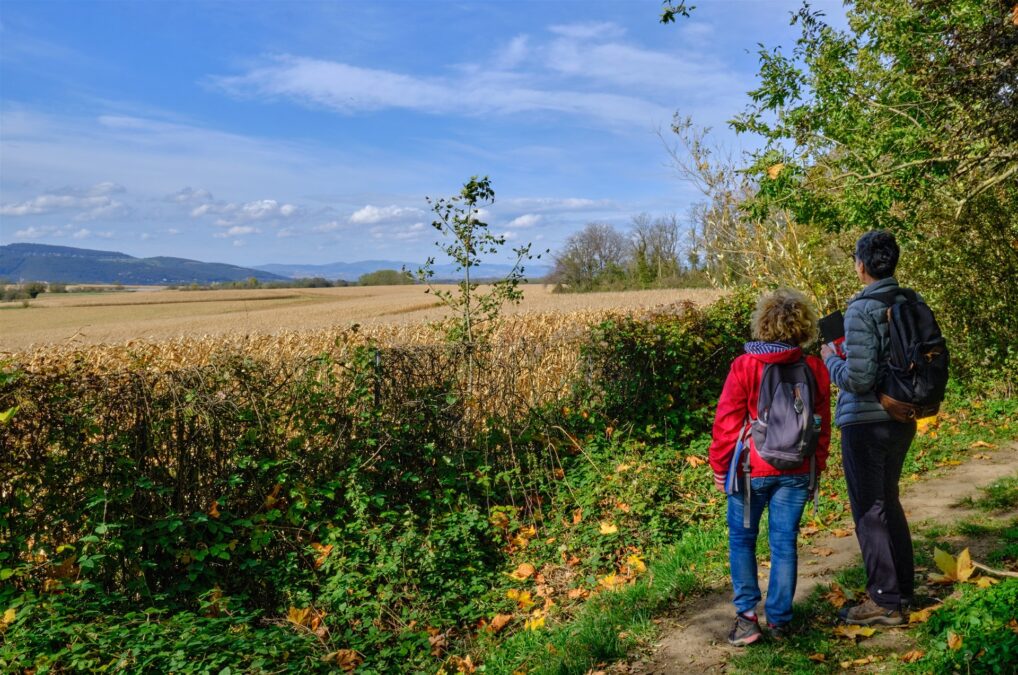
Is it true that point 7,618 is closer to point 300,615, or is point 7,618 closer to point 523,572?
point 300,615

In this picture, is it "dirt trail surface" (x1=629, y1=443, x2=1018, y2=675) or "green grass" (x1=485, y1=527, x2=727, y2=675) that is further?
"green grass" (x1=485, y1=527, x2=727, y2=675)

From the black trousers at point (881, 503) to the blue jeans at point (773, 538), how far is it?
360mm

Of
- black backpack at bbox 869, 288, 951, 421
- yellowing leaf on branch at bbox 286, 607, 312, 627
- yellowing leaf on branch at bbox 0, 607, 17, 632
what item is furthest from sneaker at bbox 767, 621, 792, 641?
yellowing leaf on branch at bbox 0, 607, 17, 632

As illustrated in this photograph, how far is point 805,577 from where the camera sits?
517 cm

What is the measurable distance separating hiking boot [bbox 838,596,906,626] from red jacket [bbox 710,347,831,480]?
2.99 ft

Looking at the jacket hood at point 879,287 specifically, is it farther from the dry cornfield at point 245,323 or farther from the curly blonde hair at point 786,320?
the dry cornfield at point 245,323

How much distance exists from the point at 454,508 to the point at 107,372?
3452 millimetres

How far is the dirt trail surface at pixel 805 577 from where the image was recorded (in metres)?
4.31

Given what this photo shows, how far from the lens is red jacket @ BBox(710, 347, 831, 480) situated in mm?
3953

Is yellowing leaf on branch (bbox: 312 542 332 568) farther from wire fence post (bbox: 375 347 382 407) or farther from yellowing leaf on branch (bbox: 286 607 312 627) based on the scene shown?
wire fence post (bbox: 375 347 382 407)

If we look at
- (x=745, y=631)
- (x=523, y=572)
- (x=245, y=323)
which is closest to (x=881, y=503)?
(x=745, y=631)

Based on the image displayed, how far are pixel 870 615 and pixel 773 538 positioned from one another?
797 mm

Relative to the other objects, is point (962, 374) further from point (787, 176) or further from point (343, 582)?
point (343, 582)

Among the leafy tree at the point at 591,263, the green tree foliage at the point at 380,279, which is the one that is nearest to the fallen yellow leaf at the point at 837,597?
the leafy tree at the point at 591,263
